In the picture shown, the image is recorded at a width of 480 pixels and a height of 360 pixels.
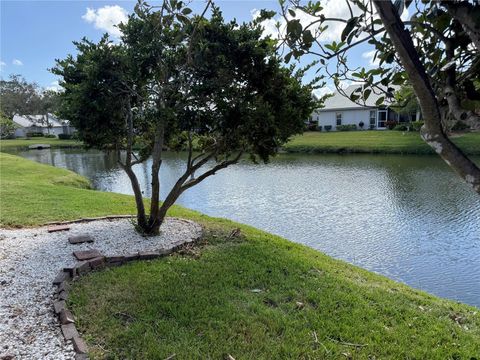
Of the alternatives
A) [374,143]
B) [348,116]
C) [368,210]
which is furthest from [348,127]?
[368,210]

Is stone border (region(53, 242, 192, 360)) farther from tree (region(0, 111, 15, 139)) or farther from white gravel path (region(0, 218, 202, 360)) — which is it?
tree (region(0, 111, 15, 139))

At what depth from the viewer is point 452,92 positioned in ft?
5.49

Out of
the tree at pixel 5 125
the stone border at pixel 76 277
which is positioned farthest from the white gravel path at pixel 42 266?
the tree at pixel 5 125

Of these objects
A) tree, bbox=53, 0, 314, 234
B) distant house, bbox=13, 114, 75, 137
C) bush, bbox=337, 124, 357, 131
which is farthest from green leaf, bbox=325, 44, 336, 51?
distant house, bbox=13, 114, 75, 137

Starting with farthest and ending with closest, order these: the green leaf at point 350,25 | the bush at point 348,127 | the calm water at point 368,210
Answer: the bush at point 348,127
the calm water at point 368,210
the green leaf at point 350,25

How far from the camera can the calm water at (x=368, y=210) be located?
24.9ft

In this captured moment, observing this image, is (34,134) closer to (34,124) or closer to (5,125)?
(34,124)

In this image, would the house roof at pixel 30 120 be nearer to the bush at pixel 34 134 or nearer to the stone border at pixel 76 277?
the bush at pixel 34 134

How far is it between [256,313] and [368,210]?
350 inches

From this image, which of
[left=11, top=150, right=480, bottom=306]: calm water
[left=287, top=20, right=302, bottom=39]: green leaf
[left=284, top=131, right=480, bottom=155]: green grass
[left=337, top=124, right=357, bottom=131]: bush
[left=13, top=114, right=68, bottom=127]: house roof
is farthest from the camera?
[left=13, top=114, right=68, bottom=127]: house roof

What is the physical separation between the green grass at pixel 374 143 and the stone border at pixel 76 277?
888 inches

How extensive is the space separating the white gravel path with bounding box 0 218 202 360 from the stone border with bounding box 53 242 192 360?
0.20 ft

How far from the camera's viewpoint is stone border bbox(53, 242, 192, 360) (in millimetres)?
3094

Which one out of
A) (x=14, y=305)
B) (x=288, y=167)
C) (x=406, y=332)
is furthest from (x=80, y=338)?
(x=288, y=167)
